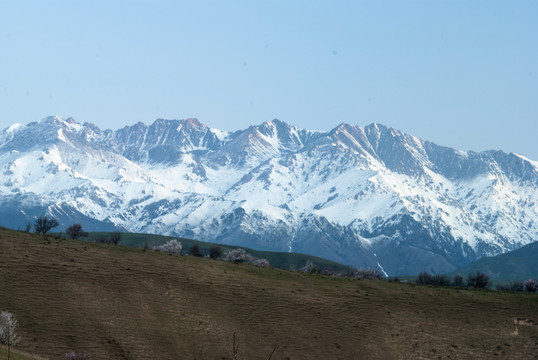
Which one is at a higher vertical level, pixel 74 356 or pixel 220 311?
pixel 220 311

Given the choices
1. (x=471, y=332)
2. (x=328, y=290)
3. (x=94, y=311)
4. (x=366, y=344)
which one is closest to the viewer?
(x=94, y=311)

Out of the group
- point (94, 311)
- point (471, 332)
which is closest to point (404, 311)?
point (471, 332)

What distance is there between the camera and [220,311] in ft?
381

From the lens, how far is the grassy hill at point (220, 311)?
102 meters

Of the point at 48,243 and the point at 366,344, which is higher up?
the point at 48,243

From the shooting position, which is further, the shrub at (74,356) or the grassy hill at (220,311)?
the grassy hill at (220,311)

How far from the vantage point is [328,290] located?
439ft

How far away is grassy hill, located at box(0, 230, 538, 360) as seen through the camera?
334 feet

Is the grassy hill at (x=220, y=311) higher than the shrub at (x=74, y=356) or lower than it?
higher

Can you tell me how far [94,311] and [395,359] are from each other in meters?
40.9

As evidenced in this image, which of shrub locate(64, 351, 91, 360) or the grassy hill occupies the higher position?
the grassy hill

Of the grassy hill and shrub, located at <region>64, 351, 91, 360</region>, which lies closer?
shrub, located at <region>64, 351, 91, 360</region>

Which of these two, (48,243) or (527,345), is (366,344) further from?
(48,243)

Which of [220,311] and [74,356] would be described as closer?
[74,356]
